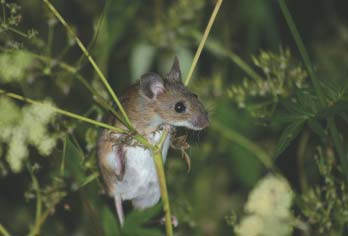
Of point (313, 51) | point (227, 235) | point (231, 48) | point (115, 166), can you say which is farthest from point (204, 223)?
point (115, 166)

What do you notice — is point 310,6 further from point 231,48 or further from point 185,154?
point 185,154

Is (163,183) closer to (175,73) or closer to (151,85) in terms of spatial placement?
(151,85)

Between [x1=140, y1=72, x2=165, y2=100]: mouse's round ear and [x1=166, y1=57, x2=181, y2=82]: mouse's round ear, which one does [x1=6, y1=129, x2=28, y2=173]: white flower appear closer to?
[x1=140, y1=72, x2=165, y2=100]: mouse's round ear

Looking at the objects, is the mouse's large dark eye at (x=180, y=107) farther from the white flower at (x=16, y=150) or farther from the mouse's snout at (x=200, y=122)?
the white flower at (x=16, y=150)

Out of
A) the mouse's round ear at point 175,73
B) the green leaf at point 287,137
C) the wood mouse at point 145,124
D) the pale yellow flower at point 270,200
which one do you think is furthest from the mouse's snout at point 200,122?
the pale yellow flower at point 270,200

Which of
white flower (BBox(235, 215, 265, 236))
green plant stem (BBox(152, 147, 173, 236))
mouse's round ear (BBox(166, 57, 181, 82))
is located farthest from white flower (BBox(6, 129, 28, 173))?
mouse's round ear (BBox(166, 57, 181, 82))

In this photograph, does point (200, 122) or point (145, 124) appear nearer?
point (200, 122)

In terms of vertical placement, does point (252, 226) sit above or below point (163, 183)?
below

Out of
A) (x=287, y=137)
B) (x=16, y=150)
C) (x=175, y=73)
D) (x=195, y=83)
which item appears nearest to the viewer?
(x=16, y=150)

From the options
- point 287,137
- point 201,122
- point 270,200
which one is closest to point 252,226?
point 270,200
